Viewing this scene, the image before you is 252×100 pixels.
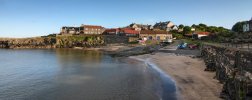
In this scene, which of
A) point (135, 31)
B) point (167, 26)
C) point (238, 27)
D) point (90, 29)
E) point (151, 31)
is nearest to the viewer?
point (238, 27)

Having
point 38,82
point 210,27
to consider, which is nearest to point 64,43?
point 210,27

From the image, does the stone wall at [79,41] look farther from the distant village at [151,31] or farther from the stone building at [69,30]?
the stone building at [69,30]

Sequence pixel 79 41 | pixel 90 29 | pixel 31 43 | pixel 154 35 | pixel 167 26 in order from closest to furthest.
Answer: pixel 154 35 < pixel 79 41 < pixel 31 43 < pixel 90 29 < pixel 167 26

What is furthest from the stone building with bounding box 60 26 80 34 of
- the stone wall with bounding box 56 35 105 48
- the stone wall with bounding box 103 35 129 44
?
the stone wall with bounding box 103 35 129 44

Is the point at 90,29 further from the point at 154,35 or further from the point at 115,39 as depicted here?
the point at 154,35

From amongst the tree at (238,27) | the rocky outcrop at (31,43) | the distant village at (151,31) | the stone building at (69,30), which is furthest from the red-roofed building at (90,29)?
the tree at (238,27)

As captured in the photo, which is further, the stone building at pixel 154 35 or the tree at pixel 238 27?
the stone building at pixel 154 35

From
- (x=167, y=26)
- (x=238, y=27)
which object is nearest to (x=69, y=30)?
(x=167, y=26)

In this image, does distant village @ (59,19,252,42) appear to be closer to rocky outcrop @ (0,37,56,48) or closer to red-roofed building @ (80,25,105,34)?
red-roofed building @ (80,25,105,34)

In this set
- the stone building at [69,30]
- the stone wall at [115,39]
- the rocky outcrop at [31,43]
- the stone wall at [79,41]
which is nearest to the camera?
the stone wall at [115,39]

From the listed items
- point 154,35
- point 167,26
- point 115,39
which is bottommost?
point 115,39

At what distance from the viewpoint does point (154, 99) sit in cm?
2391

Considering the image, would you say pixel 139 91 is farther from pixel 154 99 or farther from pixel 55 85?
pixel 55 85

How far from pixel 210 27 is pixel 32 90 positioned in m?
126
